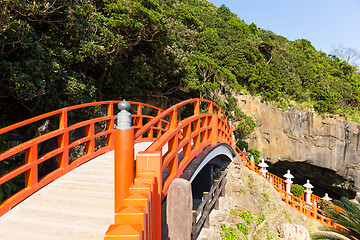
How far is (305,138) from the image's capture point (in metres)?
20.4

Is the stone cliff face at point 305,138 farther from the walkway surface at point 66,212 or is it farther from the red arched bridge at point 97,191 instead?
the walkway surface at point 66,212

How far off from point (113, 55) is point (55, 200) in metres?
6.13

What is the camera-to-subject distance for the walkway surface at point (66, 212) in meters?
2.74

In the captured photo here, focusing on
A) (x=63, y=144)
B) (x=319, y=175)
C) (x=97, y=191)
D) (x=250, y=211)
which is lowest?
(x=319, y=175)

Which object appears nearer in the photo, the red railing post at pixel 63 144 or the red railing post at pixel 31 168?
the red railing post at pixel 31 168

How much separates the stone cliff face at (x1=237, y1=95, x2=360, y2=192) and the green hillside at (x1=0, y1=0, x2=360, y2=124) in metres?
1.46

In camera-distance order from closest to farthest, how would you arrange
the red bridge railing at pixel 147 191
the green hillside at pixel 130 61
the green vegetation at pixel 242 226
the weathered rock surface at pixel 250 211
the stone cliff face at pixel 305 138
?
the red bridge railing at pixel 147 191 → the green hillside at pixel 130 61 → the green vegetation at pixel 242 226 → the weathered rock surface at pixel 250 211 → the stone cliff face at pixel 305 138

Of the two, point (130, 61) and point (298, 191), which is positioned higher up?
point (130, 61)

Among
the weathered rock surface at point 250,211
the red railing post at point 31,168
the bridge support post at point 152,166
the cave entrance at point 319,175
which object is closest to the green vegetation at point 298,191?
the cave entrance at point 319,175

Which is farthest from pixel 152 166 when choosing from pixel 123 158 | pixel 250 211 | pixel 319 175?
pixel 319 175

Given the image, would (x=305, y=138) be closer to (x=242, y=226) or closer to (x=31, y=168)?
(x=242, y=226)

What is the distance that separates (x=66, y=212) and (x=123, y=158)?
136 cm

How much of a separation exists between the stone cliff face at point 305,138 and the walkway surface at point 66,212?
16.9 m

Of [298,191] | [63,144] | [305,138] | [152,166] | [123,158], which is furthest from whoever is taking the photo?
[305,138]
